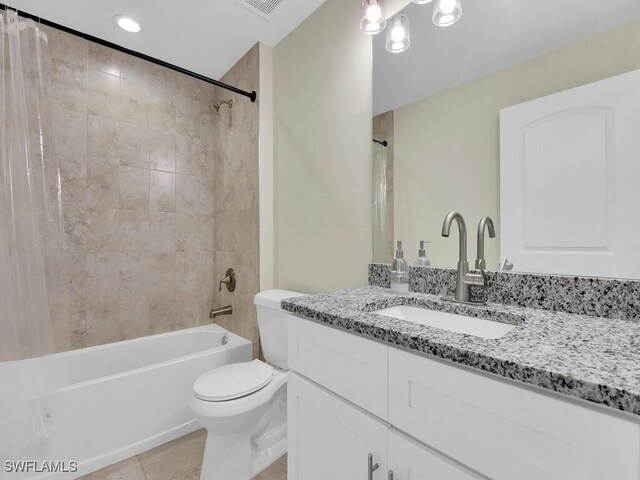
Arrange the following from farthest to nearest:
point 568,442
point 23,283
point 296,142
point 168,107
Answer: point 168,107, point 296,142, point 23,283, point 568,442

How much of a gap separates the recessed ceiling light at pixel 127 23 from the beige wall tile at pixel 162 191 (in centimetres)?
86

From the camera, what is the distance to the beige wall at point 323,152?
1463 mm

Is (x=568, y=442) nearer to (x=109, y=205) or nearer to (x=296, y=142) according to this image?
(x=296, y=142)

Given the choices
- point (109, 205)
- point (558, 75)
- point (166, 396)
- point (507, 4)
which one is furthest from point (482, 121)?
point (109, 205)

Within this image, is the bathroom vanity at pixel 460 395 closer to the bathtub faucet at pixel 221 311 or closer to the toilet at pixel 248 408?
the toilet at pixel 248 408

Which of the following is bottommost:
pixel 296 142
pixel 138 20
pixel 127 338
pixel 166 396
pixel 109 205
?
pixel 166 396

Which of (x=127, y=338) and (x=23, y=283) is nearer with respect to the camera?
(x=23, y=283)

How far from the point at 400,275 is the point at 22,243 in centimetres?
159

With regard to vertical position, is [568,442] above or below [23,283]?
below

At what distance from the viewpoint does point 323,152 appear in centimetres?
165

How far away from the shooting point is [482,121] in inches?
41.5

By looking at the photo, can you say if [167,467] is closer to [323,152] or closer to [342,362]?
[342,362]

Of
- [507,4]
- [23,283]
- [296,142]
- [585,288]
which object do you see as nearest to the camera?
[585,288]

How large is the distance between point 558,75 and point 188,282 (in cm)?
240
